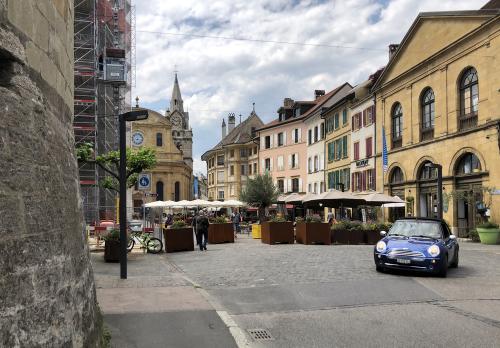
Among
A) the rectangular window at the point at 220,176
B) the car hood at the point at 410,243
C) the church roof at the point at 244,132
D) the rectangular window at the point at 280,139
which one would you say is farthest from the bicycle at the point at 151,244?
the rectangular window at the point at 220,176

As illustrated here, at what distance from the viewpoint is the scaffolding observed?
32.7 metres

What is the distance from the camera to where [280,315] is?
8.85 metres

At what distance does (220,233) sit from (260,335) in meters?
17.7

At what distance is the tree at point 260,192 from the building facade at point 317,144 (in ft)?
17.4

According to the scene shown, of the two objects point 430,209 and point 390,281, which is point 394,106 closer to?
point 430,209

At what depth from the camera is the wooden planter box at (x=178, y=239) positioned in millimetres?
20188

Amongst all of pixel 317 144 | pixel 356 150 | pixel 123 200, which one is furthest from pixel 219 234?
pixel 317 144

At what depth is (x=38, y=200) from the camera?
176 inches

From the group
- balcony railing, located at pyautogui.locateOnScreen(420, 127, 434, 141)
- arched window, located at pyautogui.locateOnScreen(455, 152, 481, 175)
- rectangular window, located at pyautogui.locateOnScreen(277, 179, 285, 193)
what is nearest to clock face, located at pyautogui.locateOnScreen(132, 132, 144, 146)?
rectangular window, located at pyautogui.locateOnScreen(277, 179, 285, 193)

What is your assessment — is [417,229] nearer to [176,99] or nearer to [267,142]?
[267,142]

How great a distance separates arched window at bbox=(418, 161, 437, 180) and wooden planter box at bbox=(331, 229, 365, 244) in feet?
35.0

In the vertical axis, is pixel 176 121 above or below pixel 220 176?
above

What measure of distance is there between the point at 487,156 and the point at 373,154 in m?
14.2

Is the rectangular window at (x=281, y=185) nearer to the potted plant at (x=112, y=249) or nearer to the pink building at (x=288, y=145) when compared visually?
the pink building at (x=288, y=145)
